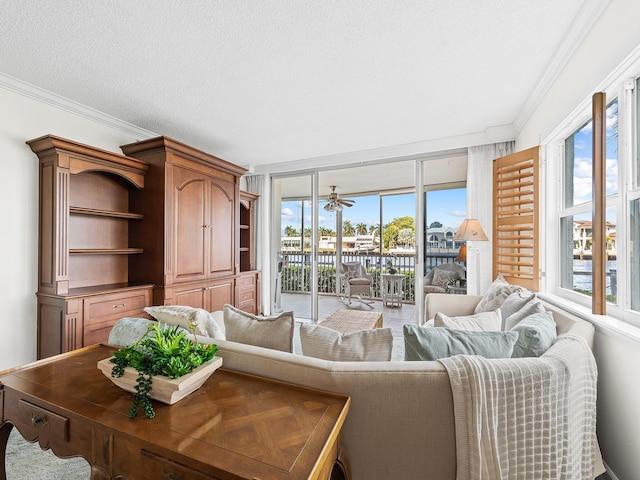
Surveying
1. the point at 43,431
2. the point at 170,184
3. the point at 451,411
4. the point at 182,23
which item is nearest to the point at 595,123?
the point at 451,411

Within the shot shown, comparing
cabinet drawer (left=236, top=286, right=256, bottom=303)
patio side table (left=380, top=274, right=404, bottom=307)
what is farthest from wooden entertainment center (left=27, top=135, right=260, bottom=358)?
patio side table (left=380, top=274, right=404, bottom=307)

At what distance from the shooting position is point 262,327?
143 centimetres

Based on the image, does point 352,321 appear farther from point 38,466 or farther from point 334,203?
point 334,203

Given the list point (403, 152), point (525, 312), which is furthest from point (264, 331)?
point (403, 152)

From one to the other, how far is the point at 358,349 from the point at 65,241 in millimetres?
2634

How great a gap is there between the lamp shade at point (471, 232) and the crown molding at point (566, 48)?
1171 mm

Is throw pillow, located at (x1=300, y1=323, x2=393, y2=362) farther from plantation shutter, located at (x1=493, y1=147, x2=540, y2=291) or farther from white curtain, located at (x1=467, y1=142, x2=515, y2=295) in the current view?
white curtain, located at (x1=467, y1=142, x2=515, y2=295)

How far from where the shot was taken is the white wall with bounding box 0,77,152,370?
2410 millimetres

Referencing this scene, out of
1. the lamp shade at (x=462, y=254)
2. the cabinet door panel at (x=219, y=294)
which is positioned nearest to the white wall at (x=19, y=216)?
the cabinet door panel at (x=219, y=294)

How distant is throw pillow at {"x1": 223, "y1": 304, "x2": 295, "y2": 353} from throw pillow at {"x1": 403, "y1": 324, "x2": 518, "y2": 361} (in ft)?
1.76

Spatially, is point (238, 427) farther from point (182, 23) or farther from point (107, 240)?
point (107, 240)

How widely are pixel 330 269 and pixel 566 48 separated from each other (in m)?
4.60

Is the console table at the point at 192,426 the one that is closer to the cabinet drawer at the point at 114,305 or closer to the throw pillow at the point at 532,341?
the throw pillow at the point at 532,341

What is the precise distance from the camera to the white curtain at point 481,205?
3.53 metres
